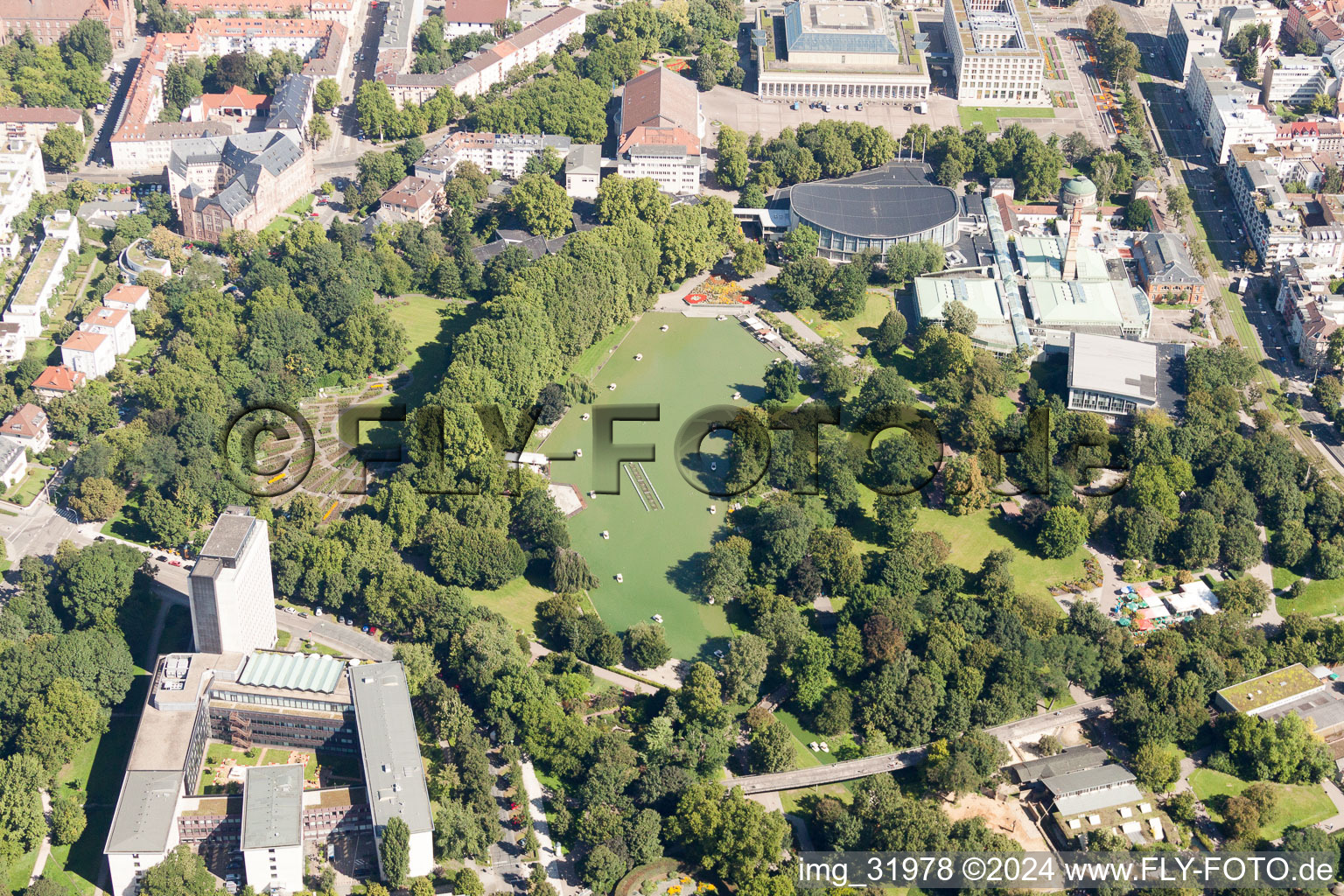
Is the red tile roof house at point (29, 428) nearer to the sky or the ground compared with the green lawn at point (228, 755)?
nearer to the sky

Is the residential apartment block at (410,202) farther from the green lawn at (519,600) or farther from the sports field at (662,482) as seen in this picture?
the green lawn at (519,600)

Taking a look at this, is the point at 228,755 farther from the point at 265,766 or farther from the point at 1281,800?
the point at 1281,800

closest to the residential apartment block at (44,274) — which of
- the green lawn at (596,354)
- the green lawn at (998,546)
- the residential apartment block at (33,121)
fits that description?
the residential apartment block at (33,121)

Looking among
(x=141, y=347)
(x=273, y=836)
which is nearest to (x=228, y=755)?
(x=273, y=836)

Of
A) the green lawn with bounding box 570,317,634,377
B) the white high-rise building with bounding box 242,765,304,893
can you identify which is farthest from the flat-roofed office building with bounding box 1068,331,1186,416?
the white high-rise building with bounding box 242,765,304,893

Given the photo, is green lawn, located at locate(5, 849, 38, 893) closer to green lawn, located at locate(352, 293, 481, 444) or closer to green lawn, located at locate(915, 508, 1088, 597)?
green lawn, located at locate(352, 293, 481, 444)

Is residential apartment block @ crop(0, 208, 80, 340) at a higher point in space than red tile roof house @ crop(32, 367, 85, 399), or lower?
higher
